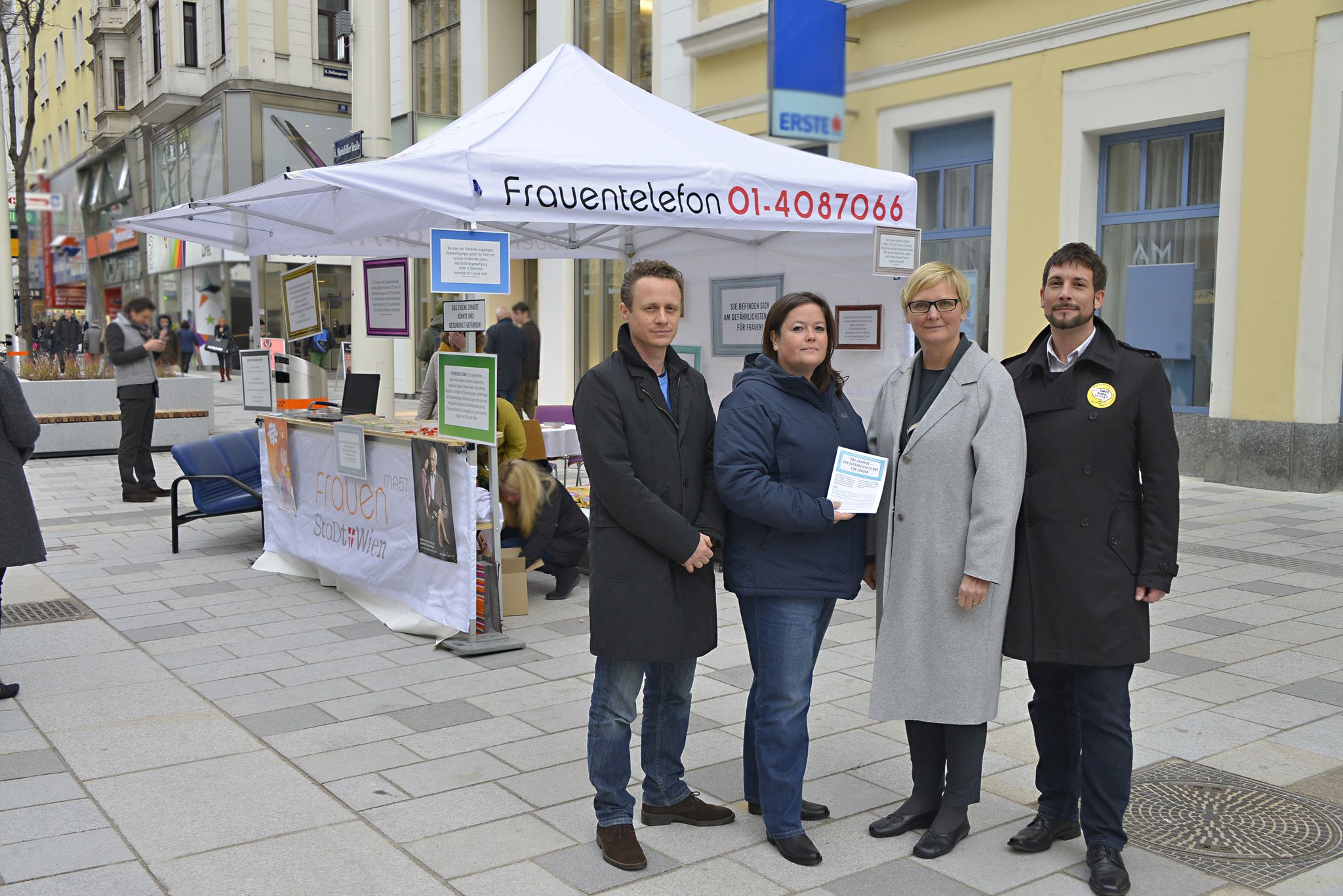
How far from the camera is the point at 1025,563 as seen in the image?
3408mm

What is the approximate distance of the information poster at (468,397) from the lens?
565 cm

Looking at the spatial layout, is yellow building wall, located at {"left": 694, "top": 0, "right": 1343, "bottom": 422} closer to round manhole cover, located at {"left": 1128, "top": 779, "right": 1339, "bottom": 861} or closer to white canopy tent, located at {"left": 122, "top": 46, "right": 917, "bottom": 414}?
white canopy tent, located at {"left": 122, "top": 46, "right": 917, "bottom": 414}

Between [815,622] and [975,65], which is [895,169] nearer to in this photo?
[975,65]

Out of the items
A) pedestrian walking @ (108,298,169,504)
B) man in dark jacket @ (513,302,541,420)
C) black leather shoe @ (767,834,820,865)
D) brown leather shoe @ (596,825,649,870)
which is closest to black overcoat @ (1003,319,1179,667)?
black leather shoe @ (767,834,820,865)

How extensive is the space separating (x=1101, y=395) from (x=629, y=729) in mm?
1694

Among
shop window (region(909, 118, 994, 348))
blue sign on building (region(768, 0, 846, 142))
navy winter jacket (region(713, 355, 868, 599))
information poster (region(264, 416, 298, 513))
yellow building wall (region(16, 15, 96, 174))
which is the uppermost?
yellow building wall (region(16, 15, 96, 174))

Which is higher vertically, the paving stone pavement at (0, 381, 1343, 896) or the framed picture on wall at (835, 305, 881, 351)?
the framed picture on wall at (835, 305, 881, 351)

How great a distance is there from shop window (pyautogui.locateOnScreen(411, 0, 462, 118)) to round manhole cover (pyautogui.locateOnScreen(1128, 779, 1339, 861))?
19.0m

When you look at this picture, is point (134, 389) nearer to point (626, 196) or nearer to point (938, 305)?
point (626, 196)

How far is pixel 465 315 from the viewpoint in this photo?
19.4ft

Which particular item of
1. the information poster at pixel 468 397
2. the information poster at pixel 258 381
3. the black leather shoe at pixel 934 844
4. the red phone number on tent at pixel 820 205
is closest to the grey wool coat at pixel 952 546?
the black leather shoe at pixel 934 844

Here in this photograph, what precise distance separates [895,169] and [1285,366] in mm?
4978

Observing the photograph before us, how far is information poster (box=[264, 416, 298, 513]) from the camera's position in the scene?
7.80 meters

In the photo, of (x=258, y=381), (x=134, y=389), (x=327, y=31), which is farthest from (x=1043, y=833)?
(x=327, y=31)
